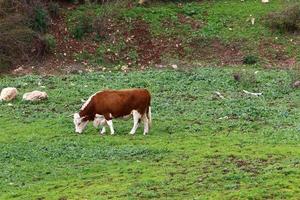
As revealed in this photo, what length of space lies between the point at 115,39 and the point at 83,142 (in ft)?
57.7

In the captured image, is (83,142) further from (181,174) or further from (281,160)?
(281,160)

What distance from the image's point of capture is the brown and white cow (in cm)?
1902

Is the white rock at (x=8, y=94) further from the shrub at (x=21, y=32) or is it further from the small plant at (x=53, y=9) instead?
the small plant at (x=53, y=9)

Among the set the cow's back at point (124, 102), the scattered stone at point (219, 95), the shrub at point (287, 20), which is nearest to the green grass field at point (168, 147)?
the scattered stone at point (219, 95)

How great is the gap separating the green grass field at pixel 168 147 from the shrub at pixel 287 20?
9136 millimetres

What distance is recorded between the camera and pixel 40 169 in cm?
1602

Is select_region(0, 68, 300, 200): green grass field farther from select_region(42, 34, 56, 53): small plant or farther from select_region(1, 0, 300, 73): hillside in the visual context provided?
select_region(42, 34, 56, 53): small plant

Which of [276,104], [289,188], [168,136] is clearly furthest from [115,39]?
[289,188]

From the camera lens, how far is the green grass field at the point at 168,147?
1366 cm

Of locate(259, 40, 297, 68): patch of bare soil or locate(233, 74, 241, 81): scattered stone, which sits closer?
locate(233, 74, 241, 81): scattered stone

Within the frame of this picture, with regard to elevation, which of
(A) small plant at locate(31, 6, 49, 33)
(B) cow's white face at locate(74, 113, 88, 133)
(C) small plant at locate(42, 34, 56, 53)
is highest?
(B) cow's white face at locate(74, 113, 88, 133)

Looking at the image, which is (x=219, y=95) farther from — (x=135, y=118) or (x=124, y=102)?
(x=124, y=102)

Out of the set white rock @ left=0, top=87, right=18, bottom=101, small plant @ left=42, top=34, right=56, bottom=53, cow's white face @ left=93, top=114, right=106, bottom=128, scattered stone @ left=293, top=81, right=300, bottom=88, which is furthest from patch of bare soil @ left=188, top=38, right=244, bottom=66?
cow's white face @ left=93, top=114, right=106, bottom=128

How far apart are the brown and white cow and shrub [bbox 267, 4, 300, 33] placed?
18163 millimetres
